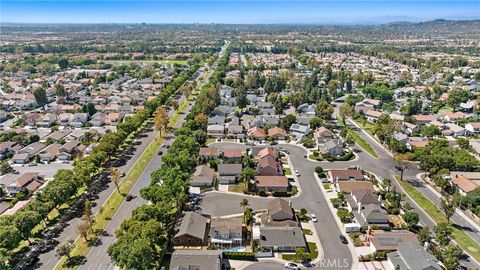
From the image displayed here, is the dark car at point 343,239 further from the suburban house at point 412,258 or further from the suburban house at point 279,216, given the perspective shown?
the suburban house at point 279,216

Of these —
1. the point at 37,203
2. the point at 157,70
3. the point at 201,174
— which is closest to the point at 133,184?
the point at 201,174

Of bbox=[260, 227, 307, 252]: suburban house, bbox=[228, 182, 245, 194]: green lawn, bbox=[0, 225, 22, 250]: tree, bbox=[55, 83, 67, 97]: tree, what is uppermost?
bbox=[55, 83, 67, 97]: tree

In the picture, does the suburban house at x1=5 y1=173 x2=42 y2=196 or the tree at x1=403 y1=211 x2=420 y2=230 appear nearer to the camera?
the tree at x1=403 y1=211 x2=420 y2=230

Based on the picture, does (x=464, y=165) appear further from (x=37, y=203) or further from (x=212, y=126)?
(x=37, y=203)

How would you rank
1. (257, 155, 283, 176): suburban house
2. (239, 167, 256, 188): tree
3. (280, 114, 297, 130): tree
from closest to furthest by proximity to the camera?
1. (239, 167, 256, 188): tree
2. (257, 155, 283, 176): suburban house
3. (280, 114, 297, 130): tree

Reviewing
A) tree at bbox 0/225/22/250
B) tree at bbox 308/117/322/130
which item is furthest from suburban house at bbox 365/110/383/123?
tree at bbox 0/225/22/250

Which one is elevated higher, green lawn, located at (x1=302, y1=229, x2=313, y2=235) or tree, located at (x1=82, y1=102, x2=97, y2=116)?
tree, located at (x1=82, y1=102, x2=97, y2=116)

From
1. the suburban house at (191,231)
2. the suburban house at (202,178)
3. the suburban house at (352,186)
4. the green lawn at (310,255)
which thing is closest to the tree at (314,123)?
the suburban house at (352,186)

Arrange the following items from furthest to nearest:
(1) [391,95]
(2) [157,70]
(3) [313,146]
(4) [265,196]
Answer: (2) [157,70] < (1) [391,95] < (3) [313,146] < (4) [265,196]

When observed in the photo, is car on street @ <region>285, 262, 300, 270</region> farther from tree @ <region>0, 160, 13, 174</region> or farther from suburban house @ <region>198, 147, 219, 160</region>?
tree @ <region>0, 160, 13, 174</region>
